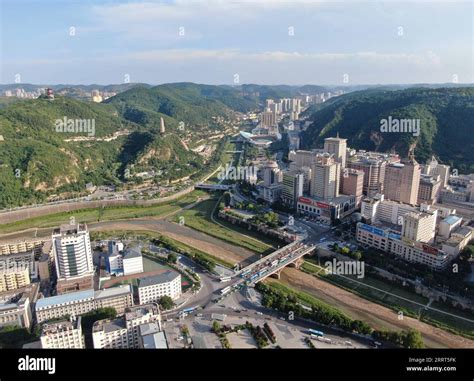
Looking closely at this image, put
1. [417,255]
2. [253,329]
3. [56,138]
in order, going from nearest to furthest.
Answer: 1. [253,329]
2. [417,255]
3. [56,138]

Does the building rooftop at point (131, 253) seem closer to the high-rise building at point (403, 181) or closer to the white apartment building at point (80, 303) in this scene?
the white apartment building at point (80, 303)

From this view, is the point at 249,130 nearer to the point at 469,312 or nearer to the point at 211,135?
the point at 211,135

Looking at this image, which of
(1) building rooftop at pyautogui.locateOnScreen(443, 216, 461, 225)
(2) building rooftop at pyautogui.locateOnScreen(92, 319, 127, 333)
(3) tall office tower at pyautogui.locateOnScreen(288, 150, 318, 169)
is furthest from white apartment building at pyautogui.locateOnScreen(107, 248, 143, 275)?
(3) tall office tower at pyautogui.locateOnScreen(288, 150, 318, 169)

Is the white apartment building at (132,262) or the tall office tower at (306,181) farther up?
the tall office tower at (306,181)

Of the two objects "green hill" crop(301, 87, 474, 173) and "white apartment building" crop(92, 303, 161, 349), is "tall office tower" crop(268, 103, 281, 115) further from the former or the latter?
"white apartment building" crop(92, 303, 161, 349)

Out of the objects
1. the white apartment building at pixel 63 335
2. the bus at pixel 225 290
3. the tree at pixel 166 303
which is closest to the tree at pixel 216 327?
the tree at pixel 166 303

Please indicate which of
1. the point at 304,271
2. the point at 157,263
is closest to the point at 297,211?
the point at 304,271
